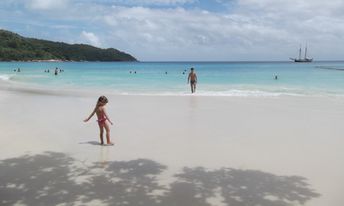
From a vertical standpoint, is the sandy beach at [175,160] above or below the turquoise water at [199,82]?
above

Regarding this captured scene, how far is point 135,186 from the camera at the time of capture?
23.7 ft

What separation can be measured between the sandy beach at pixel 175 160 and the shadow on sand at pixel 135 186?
0.02 m

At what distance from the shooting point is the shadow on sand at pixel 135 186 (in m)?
6.57

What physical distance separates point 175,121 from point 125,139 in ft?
10.5

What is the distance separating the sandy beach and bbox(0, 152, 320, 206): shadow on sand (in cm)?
2

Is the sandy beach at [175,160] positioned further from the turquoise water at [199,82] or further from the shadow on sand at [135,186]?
the turquoise water at [199,82]

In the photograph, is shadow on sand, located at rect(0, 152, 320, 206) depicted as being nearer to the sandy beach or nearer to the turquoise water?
the sandy beach

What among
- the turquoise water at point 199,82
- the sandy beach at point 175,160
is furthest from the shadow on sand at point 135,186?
the turquoise water at point 199,82

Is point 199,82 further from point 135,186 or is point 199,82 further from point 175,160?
point 135,186

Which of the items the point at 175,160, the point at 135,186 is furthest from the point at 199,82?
the point at 135,186

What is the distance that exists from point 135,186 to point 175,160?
1.86 m

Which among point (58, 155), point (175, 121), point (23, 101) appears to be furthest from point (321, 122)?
point (23, 101)

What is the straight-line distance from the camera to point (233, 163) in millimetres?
8719

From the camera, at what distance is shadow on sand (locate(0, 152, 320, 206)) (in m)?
6.57
